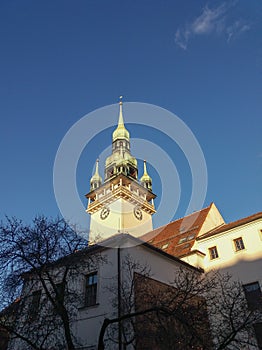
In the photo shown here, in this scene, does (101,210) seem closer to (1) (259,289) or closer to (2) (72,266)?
(1) (259,289)

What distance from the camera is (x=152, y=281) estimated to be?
61.0 ft

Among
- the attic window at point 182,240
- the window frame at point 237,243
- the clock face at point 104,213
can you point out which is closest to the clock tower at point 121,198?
the clock face at point 104,213

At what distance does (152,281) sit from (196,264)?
7239 mm

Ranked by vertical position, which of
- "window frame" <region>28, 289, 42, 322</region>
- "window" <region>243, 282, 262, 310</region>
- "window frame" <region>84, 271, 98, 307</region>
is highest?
"window" <region>243, 282, 262, 310</region>

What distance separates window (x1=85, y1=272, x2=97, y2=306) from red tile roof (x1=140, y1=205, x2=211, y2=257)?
33.1ft

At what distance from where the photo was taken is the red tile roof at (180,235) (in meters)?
27.2

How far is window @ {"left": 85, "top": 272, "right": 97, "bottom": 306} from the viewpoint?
56.7 feet

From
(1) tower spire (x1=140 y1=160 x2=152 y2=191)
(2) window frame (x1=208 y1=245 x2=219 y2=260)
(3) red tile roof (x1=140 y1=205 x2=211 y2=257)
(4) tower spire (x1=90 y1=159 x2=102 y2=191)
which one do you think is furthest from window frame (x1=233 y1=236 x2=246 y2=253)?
(4) tower spire (x1=90 y1=159 x2=102 y2=191)

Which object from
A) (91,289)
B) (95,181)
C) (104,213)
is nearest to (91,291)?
(91,289)

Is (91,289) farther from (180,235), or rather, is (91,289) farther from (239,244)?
(180,235)

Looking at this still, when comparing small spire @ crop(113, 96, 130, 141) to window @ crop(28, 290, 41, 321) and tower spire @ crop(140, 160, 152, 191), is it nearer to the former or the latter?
tower spire @ crop(140, 160, 152, 191)

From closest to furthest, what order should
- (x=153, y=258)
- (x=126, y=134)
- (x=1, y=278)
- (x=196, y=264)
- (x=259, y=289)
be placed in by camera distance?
(x=1, y=278) < (x=153, y=258) < (x=259, y=289) < (x=196, y=264) < (x=126, y=134)

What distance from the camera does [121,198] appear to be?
155 feet

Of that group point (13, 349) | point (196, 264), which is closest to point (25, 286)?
point (13, 349)
